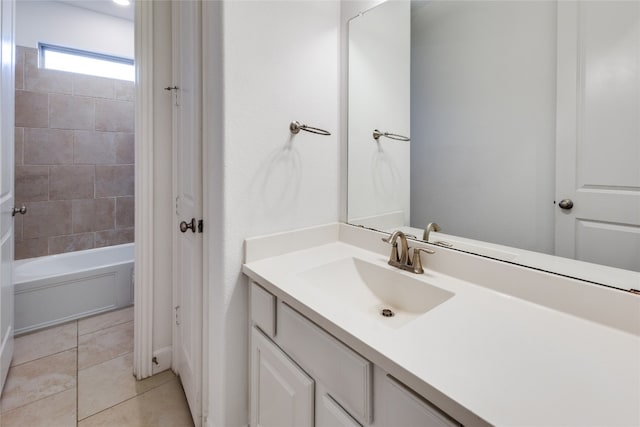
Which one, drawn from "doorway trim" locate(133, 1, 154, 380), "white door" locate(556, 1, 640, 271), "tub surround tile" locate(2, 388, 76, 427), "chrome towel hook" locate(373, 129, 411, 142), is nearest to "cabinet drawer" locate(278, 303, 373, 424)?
"white door" locate(556, 1, 640, 271)

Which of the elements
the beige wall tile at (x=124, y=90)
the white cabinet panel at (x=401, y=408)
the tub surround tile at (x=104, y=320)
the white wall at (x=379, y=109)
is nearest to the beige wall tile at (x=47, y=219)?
the tub surround tile at (x=104, y=320)

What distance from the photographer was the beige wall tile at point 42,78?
96.8 inches

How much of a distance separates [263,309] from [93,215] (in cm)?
270

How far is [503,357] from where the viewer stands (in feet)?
1.83

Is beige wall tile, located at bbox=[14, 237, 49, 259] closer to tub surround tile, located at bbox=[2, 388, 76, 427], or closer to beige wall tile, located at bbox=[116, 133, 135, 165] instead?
beige wall tile, located at bbox=[116, 133, 135, 165]

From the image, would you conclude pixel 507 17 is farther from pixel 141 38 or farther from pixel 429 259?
pixel 141 38

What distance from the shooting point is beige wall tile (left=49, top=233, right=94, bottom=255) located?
2646 millimetres

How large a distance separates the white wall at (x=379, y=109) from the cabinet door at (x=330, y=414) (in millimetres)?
733

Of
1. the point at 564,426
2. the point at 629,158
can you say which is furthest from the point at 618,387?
the point at 629,158

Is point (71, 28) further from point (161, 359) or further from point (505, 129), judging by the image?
point (505, 129)

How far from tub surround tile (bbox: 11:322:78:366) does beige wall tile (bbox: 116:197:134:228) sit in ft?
3.65

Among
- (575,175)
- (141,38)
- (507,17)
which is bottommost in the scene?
(575,175)

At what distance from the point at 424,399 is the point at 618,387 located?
1.04ft

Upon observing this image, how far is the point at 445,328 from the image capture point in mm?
667
